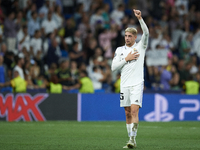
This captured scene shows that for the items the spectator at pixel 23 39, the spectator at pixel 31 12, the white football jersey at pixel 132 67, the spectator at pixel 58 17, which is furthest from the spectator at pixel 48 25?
the white football jersey at pixel 132 67

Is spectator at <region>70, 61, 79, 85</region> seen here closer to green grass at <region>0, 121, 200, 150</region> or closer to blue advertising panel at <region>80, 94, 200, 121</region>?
blue advertising panel at <region>80, 94, 200, 121</region>

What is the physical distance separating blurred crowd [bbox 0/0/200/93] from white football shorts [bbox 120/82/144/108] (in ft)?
26.7

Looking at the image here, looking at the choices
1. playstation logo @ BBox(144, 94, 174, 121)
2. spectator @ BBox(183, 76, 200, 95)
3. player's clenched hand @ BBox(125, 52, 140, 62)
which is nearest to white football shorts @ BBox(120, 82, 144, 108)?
player's clenched hand @ BBox(125, 52, 140, 62)

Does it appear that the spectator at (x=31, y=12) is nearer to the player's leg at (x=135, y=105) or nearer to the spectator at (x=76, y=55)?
the spectator at (x=76, y=55)

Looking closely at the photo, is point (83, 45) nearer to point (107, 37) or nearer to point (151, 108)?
point (107, 37)

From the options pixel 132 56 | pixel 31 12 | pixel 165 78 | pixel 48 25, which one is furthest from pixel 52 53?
pixel 132 56

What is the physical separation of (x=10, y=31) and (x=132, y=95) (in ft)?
35.6

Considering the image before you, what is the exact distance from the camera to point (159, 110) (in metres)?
16.7

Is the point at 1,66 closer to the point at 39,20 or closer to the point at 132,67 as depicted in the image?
the point at 39,20

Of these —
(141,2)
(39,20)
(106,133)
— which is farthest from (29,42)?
(106,133)

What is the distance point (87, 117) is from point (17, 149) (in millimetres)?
8537

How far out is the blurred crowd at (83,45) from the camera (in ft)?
57.2

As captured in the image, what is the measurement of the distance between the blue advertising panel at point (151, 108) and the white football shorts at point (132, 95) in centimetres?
788

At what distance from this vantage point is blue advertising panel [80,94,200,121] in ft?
54.0
